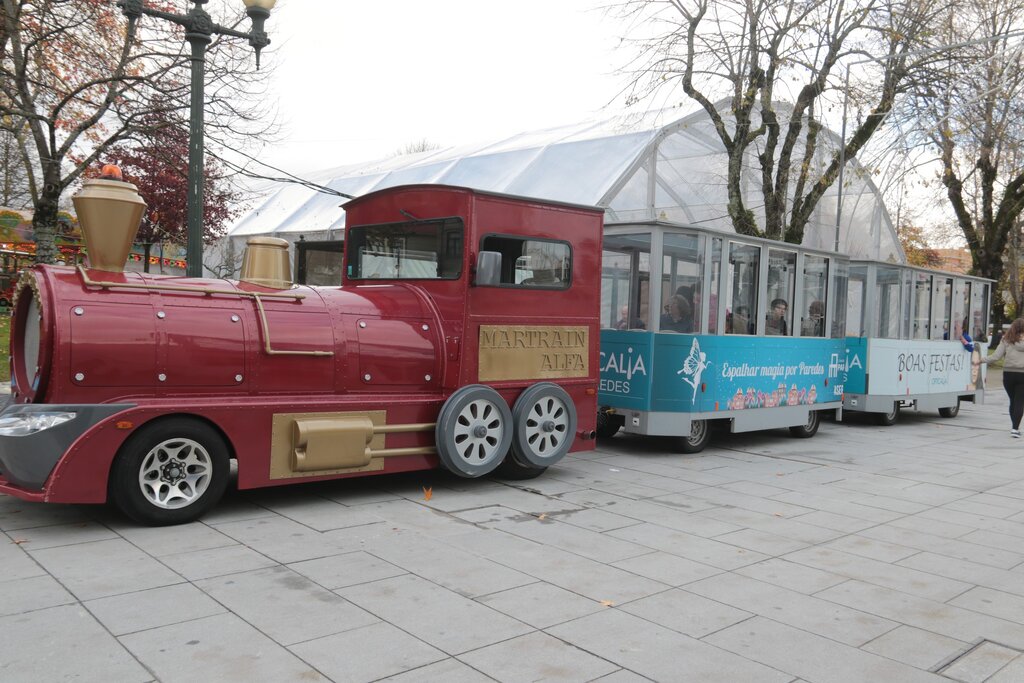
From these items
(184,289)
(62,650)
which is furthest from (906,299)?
(62,650)

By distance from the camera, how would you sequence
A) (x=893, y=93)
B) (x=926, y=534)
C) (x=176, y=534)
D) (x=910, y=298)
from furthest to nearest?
(x=893, y=93) < (x=910, y=298) < (x=926, y=534) < (x=176, y=534)

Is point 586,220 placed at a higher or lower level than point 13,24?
lower

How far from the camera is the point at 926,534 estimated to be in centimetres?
658

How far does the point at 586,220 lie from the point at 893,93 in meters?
9.94

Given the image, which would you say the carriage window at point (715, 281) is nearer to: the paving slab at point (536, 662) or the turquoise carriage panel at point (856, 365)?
the turquoise carriage panel at point (856, 365)

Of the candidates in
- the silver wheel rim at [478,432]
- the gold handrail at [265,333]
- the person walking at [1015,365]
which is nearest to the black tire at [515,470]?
the silver wheel rim at [478,432]

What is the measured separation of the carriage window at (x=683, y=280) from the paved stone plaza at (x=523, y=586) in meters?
2.44

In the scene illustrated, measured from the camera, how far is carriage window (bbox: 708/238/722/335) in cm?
996

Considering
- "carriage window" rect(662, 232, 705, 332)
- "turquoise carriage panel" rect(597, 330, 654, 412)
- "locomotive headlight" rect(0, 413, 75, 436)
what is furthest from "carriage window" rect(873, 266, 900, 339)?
"locomotive headlight" rect(0, 413, 75, 436)

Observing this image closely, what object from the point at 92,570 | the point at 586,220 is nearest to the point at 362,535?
the point at 92,570

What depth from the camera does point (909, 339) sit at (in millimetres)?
13984

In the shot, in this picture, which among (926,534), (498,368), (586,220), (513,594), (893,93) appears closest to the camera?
(513,594)

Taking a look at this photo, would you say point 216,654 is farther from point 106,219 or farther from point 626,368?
point 626,368

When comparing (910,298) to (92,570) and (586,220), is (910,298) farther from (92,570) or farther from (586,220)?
(92,570)
